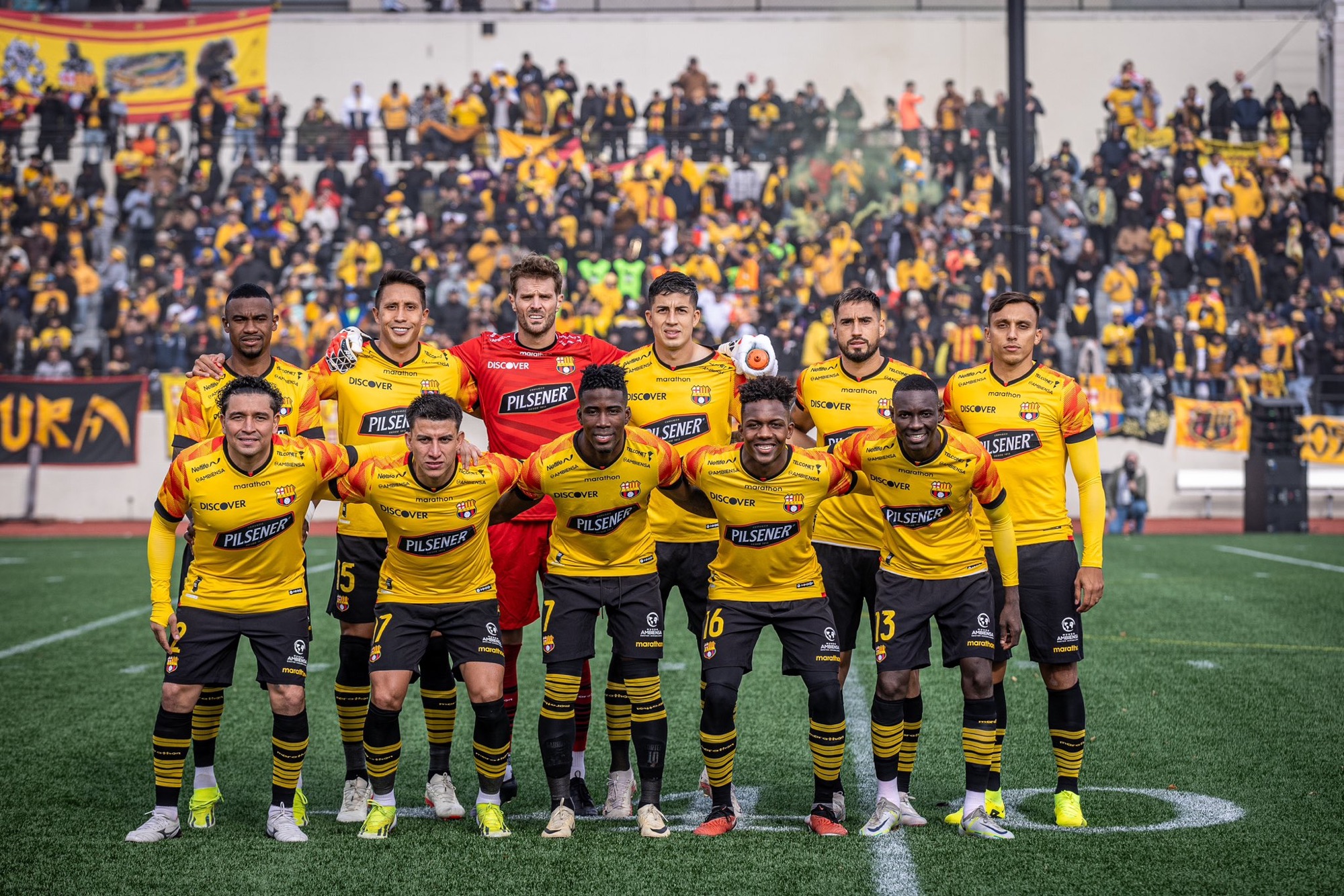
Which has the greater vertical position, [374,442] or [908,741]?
[374,442]

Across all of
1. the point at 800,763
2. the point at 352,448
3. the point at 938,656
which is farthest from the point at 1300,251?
the point at 352,448

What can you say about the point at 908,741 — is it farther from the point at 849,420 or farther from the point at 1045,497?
the point at 849,420

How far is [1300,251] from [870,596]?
64.8 ft

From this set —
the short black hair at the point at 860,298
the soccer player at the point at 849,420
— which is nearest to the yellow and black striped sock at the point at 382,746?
the soccer player at the point at 849,420

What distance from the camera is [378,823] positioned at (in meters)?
5.09

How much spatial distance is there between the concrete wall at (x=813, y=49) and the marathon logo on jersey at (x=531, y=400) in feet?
71.8

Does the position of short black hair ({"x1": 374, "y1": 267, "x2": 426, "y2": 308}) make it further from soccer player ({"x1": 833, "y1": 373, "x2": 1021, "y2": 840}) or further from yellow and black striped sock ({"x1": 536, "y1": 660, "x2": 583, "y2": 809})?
soccer player ({"x1": 833, "y1": 373, "x2": 1021, "y2": 840})

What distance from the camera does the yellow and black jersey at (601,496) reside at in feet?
17.3

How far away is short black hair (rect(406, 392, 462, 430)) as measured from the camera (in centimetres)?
516

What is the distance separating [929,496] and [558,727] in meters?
1.75

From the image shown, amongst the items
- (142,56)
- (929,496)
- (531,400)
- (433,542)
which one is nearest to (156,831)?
(433,542)

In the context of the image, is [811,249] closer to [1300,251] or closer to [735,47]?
[735,47]

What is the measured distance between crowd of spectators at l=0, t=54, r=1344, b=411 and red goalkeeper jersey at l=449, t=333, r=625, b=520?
583 inches

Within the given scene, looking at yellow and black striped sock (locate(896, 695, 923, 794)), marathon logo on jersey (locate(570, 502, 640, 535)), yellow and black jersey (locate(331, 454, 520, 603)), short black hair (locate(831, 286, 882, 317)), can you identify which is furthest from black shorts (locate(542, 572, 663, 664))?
short black hair (locate(831, 286, 882, 317))
